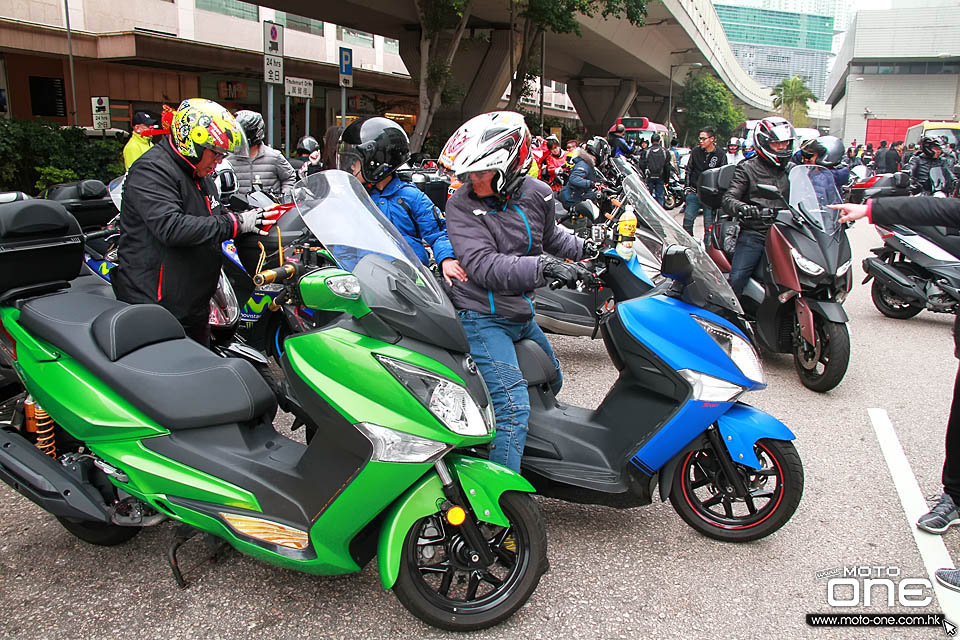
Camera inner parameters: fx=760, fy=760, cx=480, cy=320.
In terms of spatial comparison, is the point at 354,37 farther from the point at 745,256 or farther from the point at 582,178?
the point at 745,256

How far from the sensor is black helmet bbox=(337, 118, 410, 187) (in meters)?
4.03

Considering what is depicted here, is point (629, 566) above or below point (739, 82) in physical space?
below

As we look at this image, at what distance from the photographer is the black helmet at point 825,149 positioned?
24.0ft

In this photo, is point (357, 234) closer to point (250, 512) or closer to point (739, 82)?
point (250, 512)

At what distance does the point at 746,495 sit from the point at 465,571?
1.28 meters

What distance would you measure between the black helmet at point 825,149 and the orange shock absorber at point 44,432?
681 centimetres

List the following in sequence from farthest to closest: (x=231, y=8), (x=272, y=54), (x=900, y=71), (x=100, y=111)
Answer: (x=900, y=71), (x=231, y=8), (x=100, y=111), (x=272, y=54)

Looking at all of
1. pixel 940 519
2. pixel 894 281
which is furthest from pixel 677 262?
pixel 894 281

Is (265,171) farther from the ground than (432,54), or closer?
closer

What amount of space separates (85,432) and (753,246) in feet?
16.2

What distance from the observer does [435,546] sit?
2.60 m

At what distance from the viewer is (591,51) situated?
115 feet

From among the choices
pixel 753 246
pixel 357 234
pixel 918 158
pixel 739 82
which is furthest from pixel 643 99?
pixel 357 234

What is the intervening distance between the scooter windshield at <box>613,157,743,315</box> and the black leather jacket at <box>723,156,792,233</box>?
8.09 feet
